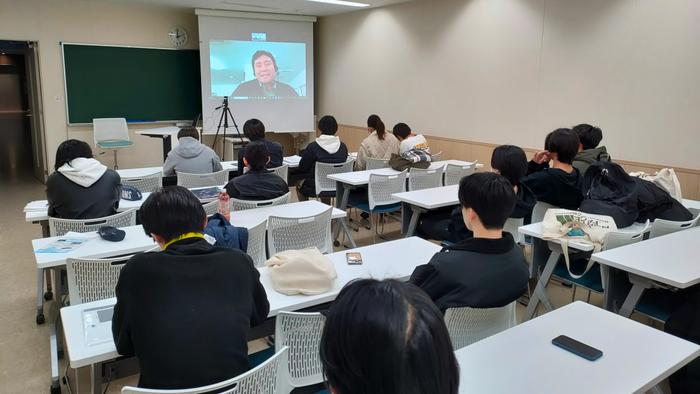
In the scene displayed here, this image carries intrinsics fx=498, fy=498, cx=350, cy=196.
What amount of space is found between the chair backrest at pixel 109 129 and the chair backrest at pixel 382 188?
208 inches

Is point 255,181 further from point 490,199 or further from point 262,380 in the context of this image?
point 262,380

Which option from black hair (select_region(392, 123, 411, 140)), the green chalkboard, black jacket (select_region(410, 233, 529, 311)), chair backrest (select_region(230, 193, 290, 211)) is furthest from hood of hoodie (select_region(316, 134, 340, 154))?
the green chalkboard

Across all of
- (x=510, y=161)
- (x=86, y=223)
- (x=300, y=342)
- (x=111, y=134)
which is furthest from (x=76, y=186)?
(x=111, y=134)

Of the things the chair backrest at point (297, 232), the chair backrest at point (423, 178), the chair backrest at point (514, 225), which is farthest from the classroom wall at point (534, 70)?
the chair backrest at point (297, 232)

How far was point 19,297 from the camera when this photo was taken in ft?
12.7

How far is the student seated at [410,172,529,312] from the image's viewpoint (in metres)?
1.86

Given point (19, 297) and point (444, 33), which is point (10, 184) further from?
point (444, 33)

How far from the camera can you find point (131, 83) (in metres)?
8.41

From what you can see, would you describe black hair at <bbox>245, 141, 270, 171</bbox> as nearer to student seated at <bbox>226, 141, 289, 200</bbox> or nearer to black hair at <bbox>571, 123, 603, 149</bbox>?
student seated at <bbox>226, 141, 289, 200</bbox>

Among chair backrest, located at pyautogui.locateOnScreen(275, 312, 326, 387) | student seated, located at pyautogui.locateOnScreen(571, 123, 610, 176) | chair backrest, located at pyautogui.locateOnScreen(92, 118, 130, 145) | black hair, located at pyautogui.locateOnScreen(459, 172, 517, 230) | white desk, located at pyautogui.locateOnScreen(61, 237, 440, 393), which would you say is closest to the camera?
white desk, located at pyautogui.locateOnScreen(61, 237, 440, 393)

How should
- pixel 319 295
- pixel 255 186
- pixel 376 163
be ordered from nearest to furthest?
1. pixel 319 295
2. pixel 255 186
3. pixel 376 163

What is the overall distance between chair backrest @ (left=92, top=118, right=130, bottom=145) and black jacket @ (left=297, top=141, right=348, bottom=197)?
4.17 metres

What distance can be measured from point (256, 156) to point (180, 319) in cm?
225

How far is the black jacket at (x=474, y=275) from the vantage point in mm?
1858
